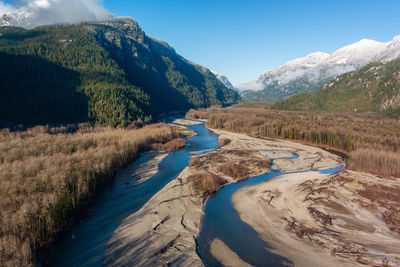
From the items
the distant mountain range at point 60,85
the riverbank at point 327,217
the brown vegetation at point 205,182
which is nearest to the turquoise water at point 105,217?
the brown vegetation at point 205,182

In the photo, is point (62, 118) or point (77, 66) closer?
point (62, 118)

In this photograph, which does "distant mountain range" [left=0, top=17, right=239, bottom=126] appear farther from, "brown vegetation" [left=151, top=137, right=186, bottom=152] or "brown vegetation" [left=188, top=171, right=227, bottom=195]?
"brown vegetation" [left=188, top=171, right=227, bottom=195]

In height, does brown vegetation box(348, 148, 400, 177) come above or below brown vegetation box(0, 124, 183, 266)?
below

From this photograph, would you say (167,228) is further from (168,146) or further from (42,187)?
(168,146)

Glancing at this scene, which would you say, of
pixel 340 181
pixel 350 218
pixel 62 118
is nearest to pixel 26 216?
pixel 350 218

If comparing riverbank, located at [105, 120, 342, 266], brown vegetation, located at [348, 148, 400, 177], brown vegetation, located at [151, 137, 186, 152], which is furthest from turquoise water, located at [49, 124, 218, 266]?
brown vegetation, located at [348, 148, 400, 177]

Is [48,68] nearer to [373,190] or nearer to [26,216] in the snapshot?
[26,216]

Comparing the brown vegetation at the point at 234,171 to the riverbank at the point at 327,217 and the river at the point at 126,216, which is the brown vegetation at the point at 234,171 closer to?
the river at the point at 126,216
